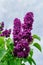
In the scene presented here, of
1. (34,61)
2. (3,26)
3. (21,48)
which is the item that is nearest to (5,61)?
(21,48)

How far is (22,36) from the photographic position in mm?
3650

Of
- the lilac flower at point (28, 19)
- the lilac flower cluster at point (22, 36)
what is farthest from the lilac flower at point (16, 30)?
the lilac flower at point (28, 19)

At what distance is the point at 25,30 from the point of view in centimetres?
372

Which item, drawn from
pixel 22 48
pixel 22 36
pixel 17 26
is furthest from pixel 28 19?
pixel 22 48

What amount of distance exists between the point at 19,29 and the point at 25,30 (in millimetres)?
94

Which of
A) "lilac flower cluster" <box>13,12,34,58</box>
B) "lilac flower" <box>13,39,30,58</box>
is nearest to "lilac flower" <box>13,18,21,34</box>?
"lilac flower cluster" <box>13,12,34,58</box>

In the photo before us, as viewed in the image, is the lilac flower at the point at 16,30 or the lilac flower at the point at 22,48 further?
the lilac flower at the point at 16,30

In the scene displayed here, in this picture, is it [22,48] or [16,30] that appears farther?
[16,30]

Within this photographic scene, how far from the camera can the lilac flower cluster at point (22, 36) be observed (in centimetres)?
359

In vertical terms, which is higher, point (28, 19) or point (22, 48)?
point (28, 19)

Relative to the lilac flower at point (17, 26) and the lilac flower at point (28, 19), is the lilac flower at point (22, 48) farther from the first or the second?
the lilac flower at point (28, 19)

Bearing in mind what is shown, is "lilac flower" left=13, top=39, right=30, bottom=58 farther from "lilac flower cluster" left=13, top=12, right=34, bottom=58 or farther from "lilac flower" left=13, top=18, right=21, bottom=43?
"lilac flower" left=13, top=18, right=21, bottom=43

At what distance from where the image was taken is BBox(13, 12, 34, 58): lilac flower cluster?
11.8 ft

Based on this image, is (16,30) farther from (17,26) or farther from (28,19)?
(28,19)
